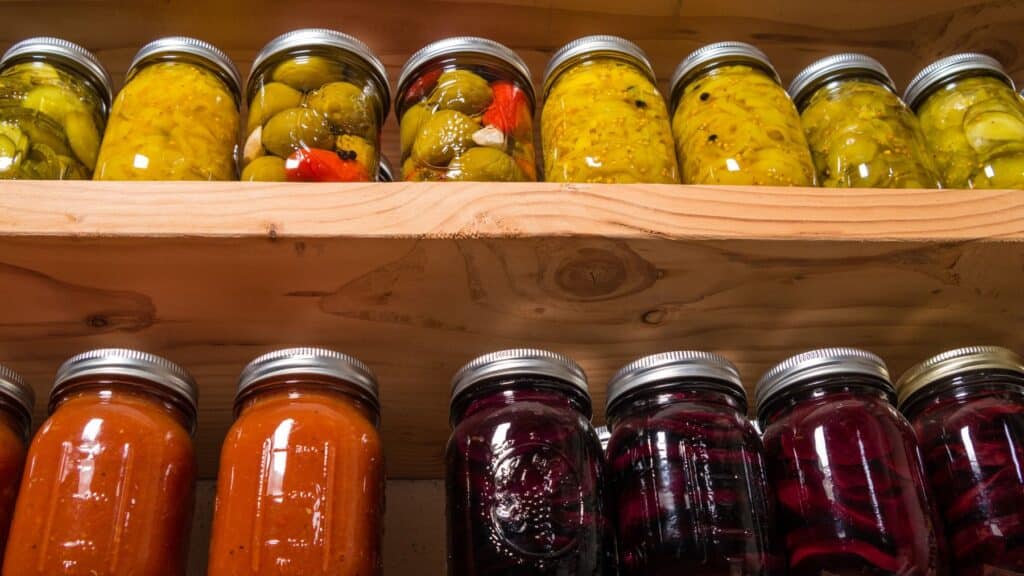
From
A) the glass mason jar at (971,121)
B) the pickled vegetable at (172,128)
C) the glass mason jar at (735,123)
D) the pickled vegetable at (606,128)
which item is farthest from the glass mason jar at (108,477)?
the glass mason jar at (971,121)

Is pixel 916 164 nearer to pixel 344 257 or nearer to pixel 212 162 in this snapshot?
pixel 344 257

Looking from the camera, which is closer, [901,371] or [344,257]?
[344,257]

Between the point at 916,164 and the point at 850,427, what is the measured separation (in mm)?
289

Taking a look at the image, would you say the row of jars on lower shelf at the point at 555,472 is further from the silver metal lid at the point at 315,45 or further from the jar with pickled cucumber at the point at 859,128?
the silver metal lid at the point at 315,45

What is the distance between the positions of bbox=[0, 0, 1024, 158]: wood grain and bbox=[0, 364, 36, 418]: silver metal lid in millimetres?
458

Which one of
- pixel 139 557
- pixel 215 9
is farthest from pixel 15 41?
pixel 139 557

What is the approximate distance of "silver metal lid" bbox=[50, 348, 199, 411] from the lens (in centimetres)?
72

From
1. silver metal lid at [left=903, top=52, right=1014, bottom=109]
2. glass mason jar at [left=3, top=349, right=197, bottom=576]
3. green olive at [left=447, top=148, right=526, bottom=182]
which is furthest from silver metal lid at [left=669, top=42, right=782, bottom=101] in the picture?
glass mason jar at [left=3, top=349, right=197, bottom=576]

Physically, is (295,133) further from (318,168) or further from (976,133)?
(976,133)

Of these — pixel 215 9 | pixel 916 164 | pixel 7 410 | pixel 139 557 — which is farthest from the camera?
pixel 215 9

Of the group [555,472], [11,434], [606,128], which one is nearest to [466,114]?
[606,128]

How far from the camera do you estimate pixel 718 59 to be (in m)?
0.94

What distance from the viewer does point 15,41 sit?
3.45 ft

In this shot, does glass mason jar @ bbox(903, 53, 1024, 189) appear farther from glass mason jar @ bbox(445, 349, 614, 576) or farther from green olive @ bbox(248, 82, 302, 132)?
green olive @ bbox(248, 82, 302, 132)
